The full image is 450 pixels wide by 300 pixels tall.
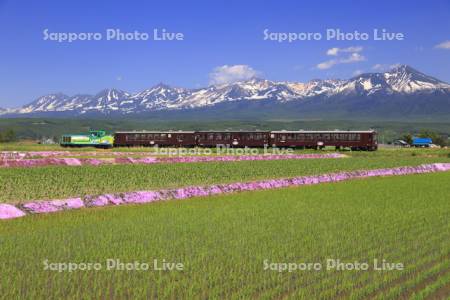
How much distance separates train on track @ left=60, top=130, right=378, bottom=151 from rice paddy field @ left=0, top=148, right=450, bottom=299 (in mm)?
52243

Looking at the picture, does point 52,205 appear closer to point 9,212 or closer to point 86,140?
point 9,212

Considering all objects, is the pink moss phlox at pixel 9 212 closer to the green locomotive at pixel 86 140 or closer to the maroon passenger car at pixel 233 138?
the green locomotive at pixel 86 140

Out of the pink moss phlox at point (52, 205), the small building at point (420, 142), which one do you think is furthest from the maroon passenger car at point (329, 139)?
the pink moss phlox at point (52, 205)

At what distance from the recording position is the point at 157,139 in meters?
84.2

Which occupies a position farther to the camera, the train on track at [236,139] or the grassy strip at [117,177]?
the train on track at [236,139]

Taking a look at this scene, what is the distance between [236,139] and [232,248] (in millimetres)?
69318

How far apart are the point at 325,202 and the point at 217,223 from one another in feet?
27.6

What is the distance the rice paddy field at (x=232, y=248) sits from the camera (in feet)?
35.1

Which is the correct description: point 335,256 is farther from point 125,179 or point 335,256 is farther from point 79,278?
point 125,179

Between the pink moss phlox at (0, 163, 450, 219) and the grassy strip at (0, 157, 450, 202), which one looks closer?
the pink moss phlox at (0, 163, 450, 219)

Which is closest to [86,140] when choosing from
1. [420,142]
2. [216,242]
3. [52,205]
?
[52,205]

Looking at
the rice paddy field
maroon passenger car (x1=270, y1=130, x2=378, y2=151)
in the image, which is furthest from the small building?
the rice paddy field

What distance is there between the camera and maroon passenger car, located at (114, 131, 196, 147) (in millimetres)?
84188

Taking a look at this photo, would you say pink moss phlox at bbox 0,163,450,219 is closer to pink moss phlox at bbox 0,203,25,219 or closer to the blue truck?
pink moss phlox at bbox 0,203,25,219
